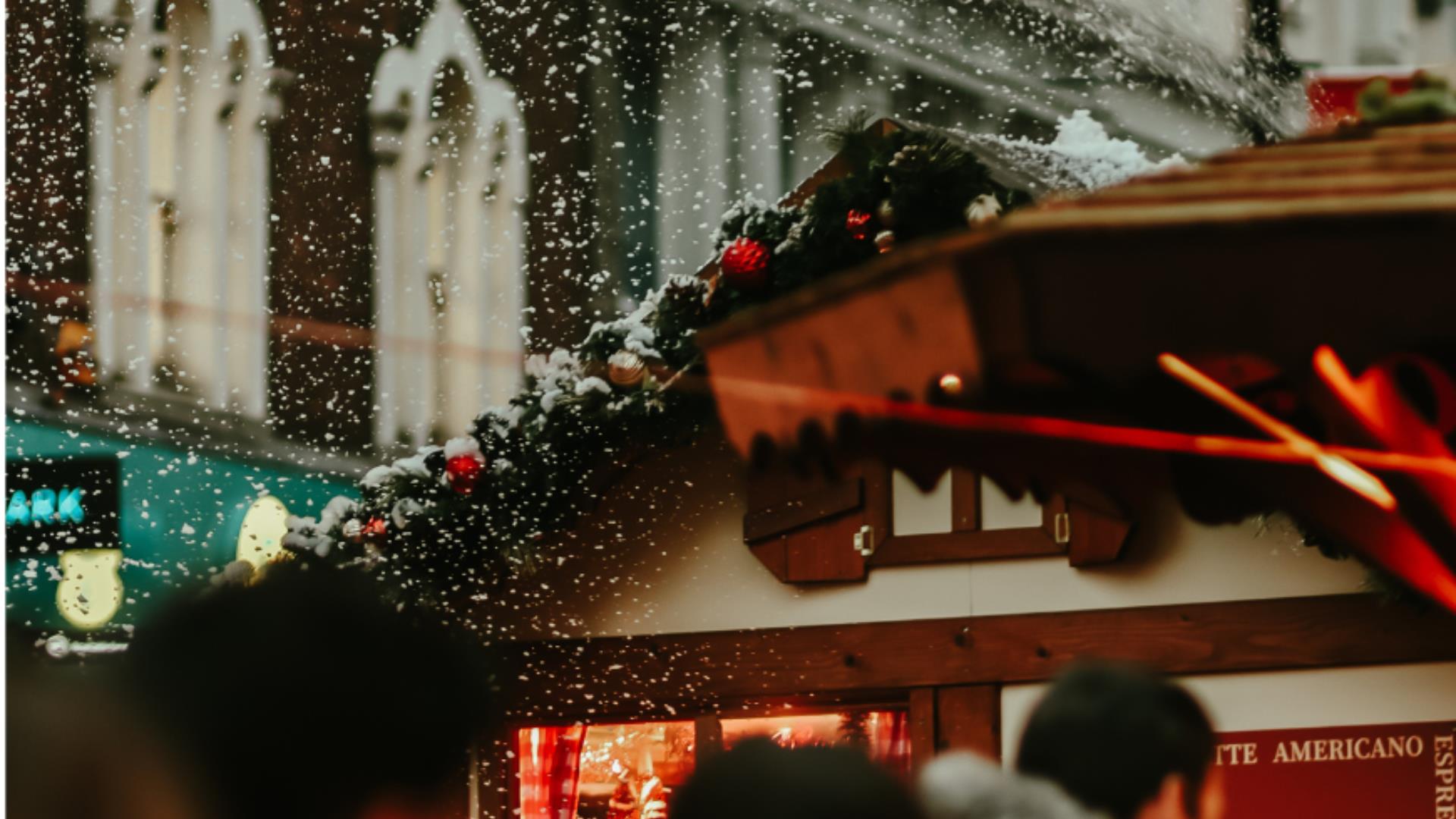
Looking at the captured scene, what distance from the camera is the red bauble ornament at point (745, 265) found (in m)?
6.00

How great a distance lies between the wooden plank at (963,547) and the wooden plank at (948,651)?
226 mm

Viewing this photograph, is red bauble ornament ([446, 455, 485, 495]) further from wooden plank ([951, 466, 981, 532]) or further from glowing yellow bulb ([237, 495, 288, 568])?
glowing yellow bulb ([237, 495, 288, 568])

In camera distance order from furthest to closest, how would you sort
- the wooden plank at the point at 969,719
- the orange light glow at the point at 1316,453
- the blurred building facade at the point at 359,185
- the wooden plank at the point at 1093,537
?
the blurred building facade at the point at 359,185, the wooden plank at the point at 969,719, the wooden plank at the point at 1093,537, the orange light glow at the point at 1316,453

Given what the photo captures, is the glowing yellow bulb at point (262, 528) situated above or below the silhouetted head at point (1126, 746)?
above

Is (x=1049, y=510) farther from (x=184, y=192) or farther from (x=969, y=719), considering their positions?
(x=184, y=192)

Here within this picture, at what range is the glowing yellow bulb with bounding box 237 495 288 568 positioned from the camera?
1013cm

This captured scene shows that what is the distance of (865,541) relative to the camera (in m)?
6.58

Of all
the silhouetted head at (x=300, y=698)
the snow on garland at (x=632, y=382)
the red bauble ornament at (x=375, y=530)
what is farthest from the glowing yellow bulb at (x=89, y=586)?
the silhouetted head at (x=300, y=698)

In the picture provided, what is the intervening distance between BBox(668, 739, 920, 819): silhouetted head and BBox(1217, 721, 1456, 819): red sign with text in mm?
4568

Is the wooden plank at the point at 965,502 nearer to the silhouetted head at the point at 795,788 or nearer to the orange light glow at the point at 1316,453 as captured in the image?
the orange light glow at the point at 1316,453

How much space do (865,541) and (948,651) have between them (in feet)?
1.69

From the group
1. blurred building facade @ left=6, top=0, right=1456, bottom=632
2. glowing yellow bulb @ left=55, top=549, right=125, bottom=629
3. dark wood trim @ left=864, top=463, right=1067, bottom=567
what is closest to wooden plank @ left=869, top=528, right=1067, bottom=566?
dark wood trim @ left=864, top=463, right=1067, bottom=567

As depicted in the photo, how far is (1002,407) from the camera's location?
3521 mm

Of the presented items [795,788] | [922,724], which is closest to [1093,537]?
[922,724]
